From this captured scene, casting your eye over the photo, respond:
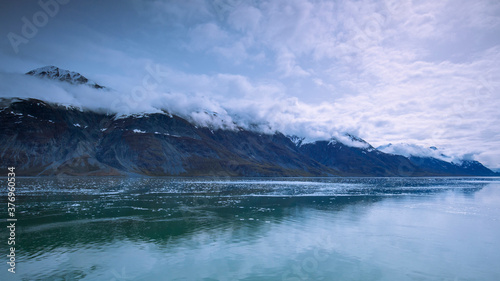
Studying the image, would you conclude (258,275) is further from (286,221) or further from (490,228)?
(490,228)

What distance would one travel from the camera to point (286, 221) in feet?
135

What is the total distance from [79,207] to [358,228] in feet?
147

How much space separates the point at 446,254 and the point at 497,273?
4496 mm

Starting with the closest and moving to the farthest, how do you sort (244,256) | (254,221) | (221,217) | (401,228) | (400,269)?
(400,269) < (244,256) < (401,228) < (254,221) < (221,217)

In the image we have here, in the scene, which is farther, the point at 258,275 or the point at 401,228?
the point at 401,228

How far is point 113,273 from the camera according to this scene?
21.6 meters

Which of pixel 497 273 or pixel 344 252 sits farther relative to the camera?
pixel 344 252

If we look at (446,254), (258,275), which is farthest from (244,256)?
(446,254)

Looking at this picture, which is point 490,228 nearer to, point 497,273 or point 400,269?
point 497,273

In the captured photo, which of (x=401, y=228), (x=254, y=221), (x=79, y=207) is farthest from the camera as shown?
(x=79, y=207)

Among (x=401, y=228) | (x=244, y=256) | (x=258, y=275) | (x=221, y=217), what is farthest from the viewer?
(x=221, y=217)

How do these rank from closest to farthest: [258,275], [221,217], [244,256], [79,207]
A: [258,275], [244,256], [221,217], [79,207]

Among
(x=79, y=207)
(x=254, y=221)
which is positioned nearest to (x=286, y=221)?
(x=254, y=221)

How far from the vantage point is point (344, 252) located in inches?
1060
